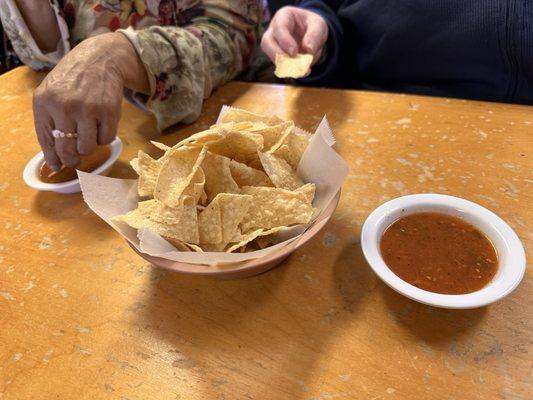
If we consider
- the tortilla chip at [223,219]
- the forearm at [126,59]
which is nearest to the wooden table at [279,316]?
the tortilla chip at [223,219]

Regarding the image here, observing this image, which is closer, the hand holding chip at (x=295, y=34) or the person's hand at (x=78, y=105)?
the person's hand at (x=78, y=105)

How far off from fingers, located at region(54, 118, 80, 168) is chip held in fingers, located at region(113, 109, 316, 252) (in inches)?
11.6

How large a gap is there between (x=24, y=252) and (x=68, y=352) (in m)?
0.31

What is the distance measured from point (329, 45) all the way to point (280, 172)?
0.85m

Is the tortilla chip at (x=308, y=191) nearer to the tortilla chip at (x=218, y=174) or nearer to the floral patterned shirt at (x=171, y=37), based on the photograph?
the tortilla chip at (x=218, y=174)

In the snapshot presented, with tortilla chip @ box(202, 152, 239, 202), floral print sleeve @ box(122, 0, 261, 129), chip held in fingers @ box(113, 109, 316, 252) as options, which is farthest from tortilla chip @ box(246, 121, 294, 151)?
floral print sleeve @ box(122, 0, 261, 129)

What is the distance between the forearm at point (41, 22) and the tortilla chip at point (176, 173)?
99 cm

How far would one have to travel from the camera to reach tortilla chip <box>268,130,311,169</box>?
85cm

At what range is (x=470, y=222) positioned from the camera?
747 mm

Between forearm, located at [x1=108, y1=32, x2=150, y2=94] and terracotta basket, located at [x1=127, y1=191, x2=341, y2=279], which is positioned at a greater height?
forearm, located at [x1=108, y1=32, x2=150, y2=94]

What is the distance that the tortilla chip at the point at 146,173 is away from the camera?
806mm

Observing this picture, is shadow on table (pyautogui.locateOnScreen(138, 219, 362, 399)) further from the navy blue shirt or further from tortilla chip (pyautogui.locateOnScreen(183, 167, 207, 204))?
the navy blue shirt

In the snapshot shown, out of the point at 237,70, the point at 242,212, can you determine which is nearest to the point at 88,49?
the point at 237,70

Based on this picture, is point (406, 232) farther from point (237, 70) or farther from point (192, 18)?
point (192, 18)
